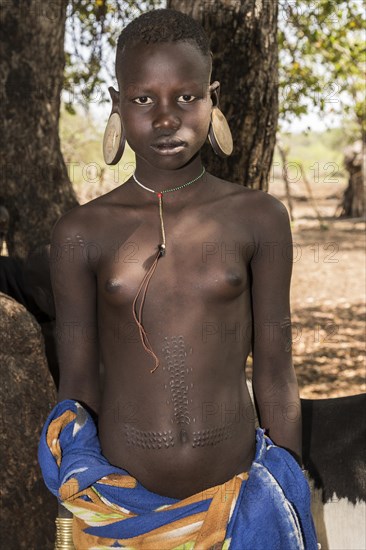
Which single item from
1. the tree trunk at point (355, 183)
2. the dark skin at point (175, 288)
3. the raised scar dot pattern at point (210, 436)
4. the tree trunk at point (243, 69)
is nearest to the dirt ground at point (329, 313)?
the tree trunk at point (243, 69)

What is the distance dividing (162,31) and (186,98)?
17cm

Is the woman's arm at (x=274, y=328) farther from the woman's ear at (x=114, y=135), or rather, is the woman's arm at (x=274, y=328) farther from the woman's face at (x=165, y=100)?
the woman's ear at (x=114, y=135)

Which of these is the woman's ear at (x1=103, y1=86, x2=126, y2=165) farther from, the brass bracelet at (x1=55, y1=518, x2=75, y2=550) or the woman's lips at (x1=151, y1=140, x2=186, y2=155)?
the brass bracelet at (x1=55, y1=518, x2=75, y2=550)

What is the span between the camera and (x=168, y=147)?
1829 mm

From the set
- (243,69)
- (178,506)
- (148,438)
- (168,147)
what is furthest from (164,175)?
(243,69)

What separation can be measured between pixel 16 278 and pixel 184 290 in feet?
6.29

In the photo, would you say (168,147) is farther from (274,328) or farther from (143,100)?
(274,328)

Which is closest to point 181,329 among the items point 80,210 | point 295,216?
point 80,210

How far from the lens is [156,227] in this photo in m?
1.91

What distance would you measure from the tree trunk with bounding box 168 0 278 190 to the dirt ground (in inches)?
23.3

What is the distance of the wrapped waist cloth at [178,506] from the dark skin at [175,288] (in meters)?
0.06

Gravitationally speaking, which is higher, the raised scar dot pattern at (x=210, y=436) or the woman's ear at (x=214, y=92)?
the woman's ear at (x=214, y=92)

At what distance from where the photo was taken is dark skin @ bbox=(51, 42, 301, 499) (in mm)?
1842

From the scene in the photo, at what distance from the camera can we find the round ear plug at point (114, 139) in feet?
6.33
